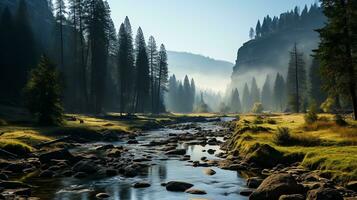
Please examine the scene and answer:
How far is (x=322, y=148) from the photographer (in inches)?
1097

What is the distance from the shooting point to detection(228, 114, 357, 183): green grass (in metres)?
22.2

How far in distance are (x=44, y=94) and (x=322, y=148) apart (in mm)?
33663

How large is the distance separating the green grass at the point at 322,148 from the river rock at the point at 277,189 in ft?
10.1

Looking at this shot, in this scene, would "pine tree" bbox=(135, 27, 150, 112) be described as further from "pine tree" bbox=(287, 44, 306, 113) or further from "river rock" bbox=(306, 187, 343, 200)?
"river rock" bbox=(306, 187, 343, 200)

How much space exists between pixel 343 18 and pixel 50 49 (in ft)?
262

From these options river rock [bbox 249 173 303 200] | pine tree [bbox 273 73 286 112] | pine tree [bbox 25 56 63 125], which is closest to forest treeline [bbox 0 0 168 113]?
pine tree [bbox 25 56 63 125]

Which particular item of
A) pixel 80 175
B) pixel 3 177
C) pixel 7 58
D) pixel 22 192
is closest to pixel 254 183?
pixel 80 175

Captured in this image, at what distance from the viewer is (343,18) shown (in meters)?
41.2

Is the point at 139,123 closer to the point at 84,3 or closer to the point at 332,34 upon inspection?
the point at 84,3

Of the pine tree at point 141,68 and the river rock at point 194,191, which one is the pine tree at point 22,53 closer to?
the pine tree at point 141,68

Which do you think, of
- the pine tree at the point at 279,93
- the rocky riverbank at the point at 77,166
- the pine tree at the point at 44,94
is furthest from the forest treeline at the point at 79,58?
the pine tree at the point at 279,93

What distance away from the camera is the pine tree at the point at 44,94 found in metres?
48.7

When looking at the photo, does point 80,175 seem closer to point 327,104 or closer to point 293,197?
point 293,197

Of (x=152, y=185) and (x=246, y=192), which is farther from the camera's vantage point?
(x=152, y=185)
